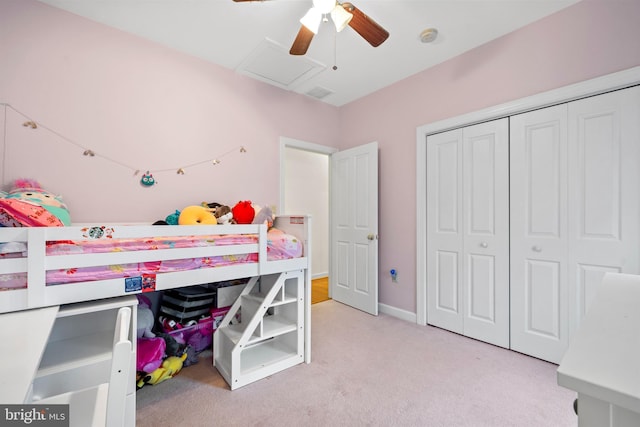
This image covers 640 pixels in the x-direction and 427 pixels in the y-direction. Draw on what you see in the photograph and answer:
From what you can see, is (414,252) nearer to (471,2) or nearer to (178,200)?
(471,2)

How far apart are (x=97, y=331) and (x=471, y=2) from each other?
3.22 metres

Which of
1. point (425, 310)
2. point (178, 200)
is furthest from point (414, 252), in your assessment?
point (178, 200)

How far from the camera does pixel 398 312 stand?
294 cm

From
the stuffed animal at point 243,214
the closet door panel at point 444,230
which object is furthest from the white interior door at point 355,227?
the stuffed animal at point 243,214

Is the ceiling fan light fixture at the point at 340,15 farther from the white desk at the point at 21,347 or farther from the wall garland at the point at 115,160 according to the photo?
the white desk at the point at 21,347

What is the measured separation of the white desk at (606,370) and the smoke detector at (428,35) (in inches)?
87.6

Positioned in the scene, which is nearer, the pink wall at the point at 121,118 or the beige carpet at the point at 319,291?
the pink wall at the point at 121,118

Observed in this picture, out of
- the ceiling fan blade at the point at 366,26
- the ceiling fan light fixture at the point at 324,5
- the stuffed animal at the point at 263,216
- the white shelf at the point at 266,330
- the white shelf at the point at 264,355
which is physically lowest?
the white shelf at the point at 264,355

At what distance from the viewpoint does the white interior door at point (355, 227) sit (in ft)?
9.97

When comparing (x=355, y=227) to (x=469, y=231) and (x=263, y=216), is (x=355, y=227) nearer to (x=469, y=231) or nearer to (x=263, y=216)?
(x=469, y=231)

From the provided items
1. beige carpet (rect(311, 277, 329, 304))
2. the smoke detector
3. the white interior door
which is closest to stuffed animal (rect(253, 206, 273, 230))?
the white interior door

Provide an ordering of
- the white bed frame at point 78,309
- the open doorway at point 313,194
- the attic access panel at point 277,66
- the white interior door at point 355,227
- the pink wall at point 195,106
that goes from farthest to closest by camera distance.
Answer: the open doorway at point 313,194, the white interior door at point 355,227, the attic access panel at point 277,66, the pink wall at point 195,106, the white bed frame at point 78,309

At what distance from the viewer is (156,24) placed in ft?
6.95

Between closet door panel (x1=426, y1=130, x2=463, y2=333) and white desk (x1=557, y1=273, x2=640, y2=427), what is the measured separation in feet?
6.61
